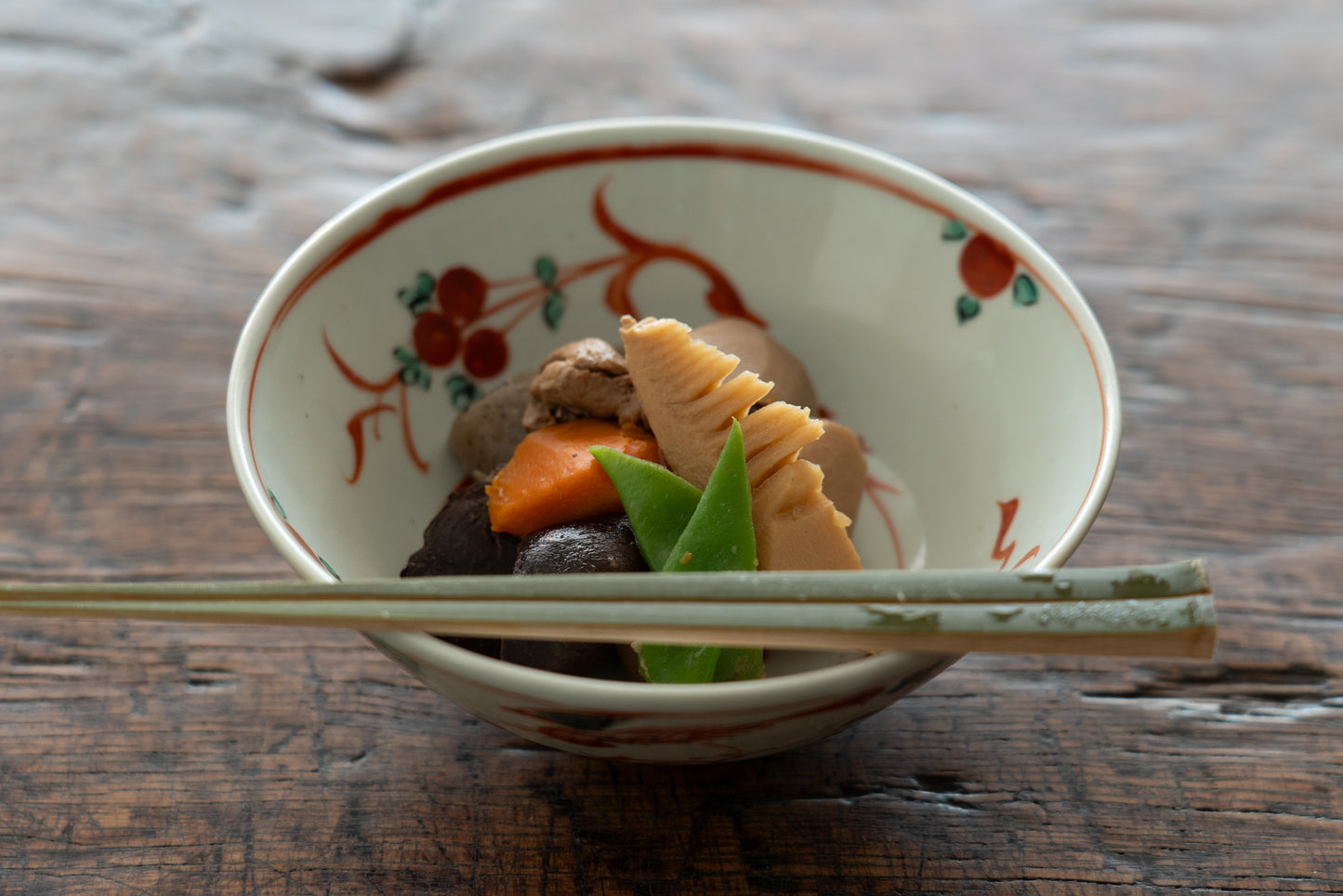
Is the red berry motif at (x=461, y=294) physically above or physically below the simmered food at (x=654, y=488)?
above

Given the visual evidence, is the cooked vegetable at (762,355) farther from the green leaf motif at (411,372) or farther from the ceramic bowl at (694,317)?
the green leaf motif at (411,372)

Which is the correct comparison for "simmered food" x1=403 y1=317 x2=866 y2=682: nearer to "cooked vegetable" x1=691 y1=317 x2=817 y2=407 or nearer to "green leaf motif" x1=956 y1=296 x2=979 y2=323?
"cooked vegetable" x1=691 y1=317 x2=817 y2=407

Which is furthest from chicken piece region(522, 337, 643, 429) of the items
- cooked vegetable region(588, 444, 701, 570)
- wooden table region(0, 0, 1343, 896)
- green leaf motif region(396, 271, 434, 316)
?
wooden table region(0, 0, 1343, 896)

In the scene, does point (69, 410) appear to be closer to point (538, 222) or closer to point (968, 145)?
point (538, 222)

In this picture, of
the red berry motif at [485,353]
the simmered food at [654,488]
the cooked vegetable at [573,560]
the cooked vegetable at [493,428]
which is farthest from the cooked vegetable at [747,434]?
the red berry motif at [485,353]

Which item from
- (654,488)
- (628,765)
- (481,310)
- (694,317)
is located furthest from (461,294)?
(628,765)

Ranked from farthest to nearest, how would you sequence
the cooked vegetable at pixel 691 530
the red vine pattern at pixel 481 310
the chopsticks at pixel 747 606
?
the red vine pattern at pixel 481 310 → the cooked vegetable at pixel 691 530 → the chopsticks at pixel 747 606

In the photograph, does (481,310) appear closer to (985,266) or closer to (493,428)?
(493,428)

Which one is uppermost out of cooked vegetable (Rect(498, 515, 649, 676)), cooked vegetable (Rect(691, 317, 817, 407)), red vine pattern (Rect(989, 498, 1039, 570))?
cooked vegetable (Rect(691, 317, 817, 407))
